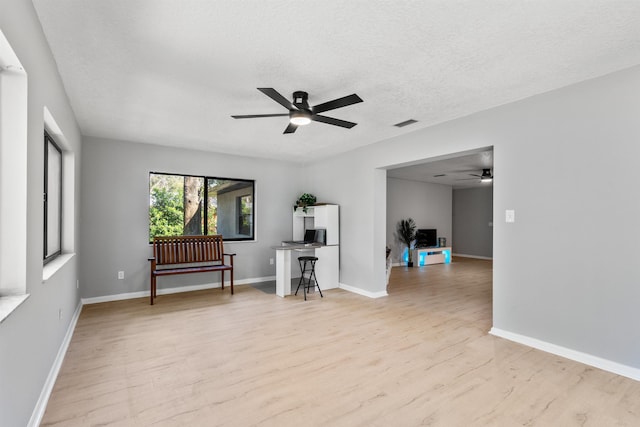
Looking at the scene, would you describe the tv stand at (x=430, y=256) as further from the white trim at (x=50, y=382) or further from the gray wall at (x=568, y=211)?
the white trim at (x=50, y=382)

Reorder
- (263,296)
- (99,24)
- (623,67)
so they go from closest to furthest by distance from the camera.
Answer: (99,24)
(623,67)
(263,296)

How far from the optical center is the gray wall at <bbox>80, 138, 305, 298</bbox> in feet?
15.7

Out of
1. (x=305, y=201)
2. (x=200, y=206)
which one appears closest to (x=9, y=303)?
(x=200, y=206)

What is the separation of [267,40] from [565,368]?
3.55 metres

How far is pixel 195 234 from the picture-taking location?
571 cm

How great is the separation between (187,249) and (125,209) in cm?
113

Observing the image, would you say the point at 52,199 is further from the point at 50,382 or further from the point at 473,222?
the point at 473,222

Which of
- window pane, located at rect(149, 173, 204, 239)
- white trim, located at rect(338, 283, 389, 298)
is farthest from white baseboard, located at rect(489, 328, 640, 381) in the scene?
window pane, located at rect(149, 173, 204, 239)

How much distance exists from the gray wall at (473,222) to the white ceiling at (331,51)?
285 inches

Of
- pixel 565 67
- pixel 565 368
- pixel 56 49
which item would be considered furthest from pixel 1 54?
pixel 565 368

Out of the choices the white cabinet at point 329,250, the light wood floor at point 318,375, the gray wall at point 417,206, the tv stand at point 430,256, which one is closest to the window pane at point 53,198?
the light wood floor at point 318,375

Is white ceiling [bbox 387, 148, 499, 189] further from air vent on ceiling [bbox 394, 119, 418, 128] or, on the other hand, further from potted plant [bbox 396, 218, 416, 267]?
potted plant [bbox 396, 218, 416, 267]

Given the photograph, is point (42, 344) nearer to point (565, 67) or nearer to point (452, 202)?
point (565, 67)

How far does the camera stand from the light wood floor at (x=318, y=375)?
2.07 metres
